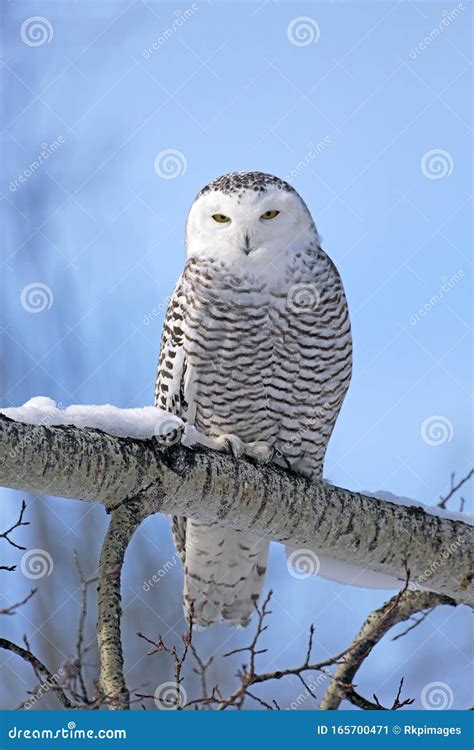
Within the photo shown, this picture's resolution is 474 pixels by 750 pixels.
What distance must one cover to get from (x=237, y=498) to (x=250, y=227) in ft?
3.82

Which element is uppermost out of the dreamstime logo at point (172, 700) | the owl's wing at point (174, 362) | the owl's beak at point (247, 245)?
the owl's beak at point (247, 245)

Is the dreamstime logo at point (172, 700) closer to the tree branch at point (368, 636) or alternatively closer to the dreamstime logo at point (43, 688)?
the dreamstime logo at point (43, 688)

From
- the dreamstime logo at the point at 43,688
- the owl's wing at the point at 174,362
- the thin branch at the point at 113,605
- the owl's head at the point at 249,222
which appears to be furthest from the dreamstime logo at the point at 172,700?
the owl's head at the point at 249,222

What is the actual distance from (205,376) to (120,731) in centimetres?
144

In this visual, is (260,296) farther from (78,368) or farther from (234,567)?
(78,368)

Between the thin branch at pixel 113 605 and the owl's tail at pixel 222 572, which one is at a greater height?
the owl's tail at pixel 222 572

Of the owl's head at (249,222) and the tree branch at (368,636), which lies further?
the owl's head at (249,222)

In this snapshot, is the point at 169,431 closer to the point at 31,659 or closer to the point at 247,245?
the point at 31,659

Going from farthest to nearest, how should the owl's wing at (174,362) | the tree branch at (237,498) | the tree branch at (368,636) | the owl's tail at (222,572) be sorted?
1. the owl's tail at (222,572)
2. the owl's wing at (174,362)
3. the tree branch at (368,636)
4. the tree branch at (237,498)

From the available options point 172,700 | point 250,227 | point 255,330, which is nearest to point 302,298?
point 255,330

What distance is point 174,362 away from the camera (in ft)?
12.3

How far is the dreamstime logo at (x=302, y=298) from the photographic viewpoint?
3625mm

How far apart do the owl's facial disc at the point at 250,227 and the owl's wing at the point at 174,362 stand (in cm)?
24

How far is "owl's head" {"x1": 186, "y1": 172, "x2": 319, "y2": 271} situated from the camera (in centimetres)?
360
